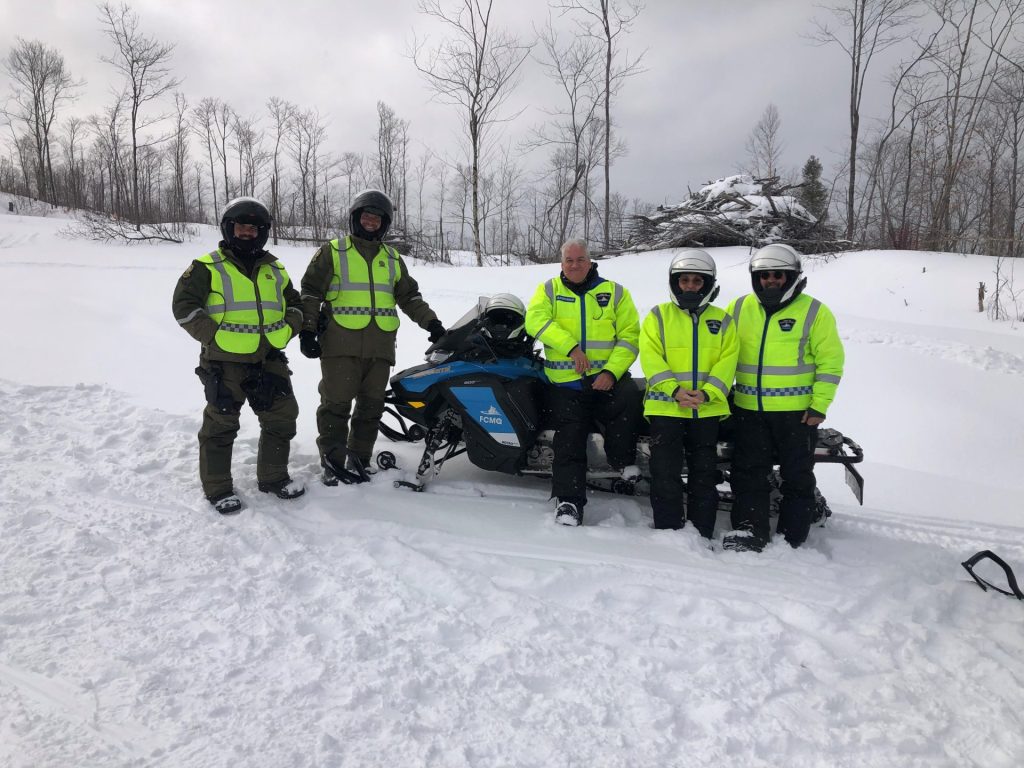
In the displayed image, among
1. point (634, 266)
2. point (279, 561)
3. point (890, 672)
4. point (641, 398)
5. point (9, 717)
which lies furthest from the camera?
point (634, 266)

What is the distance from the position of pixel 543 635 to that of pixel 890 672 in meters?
1.35

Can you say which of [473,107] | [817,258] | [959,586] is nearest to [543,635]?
[959,586]

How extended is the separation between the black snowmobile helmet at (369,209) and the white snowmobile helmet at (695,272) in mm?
1913

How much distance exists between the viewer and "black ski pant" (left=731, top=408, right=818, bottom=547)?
3.32 meters

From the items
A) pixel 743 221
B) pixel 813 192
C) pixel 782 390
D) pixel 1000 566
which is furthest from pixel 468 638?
pixel 813 192

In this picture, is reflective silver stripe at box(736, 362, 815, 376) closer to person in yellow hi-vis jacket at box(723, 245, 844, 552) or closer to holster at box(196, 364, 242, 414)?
person in yellow hi-vis jacket at box(723, 245, 844, 552)

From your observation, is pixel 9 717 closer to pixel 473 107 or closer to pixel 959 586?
pixel 959 586

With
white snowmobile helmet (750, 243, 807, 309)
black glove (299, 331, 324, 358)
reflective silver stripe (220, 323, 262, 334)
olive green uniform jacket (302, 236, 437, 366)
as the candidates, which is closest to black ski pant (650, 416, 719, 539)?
white snowmobile helmet (750, 243, 807, 309)

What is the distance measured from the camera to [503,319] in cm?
397

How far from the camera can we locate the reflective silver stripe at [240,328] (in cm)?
344

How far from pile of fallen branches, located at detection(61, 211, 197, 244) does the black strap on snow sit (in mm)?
22453

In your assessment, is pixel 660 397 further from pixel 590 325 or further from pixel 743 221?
pixel 743 221

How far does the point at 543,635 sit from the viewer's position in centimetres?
240

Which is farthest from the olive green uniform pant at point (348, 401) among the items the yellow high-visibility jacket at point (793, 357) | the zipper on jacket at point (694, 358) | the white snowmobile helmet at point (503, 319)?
the yellow high-visibility jacket at point (793, 357)
